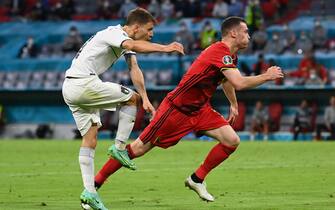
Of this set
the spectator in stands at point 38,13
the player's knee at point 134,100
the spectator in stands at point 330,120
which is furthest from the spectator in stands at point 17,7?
the player's knee at point 134,100

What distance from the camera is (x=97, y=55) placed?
1137 cm

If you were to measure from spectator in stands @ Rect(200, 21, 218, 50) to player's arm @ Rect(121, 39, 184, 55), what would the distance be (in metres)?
23.7

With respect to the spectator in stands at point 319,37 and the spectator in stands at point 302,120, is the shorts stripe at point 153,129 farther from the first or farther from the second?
the spectator in stands at point 319,37

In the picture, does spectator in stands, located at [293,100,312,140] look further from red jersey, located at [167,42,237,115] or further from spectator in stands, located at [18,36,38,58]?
red jersey, located at [167,42,237,115]

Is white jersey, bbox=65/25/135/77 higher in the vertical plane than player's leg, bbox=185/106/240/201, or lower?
higher

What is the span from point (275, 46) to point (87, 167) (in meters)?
24.0

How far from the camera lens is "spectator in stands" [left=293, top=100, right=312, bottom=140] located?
32156mm

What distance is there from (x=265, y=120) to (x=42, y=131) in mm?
9504

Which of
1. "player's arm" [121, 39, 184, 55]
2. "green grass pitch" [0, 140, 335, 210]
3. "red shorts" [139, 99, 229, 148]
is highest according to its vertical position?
"player's arm" [121, 39, 184, 55]

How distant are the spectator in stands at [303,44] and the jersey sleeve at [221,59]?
2165 cm

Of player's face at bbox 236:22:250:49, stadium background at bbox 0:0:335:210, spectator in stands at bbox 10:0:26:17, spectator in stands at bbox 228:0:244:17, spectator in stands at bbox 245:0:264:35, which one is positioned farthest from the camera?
spectator in stands at bbox 10:0:26:17

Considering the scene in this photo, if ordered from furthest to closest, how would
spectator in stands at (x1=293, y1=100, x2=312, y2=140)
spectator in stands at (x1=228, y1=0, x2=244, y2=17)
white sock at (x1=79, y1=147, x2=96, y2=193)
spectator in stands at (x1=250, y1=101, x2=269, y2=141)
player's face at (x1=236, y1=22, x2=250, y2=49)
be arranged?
spectator in stands at (x1=228, y1=0, x2=244, y2=17) → spectator in stands at (x1=250, y1=101, x2=269, y2=141) → spectator in stands at (x1=293, y1=100, x2=312, y2=140) → player's face at (x1=236, y1=22, x2=250, y2=49) → white sock at (x1=79, y1=147, x2=96, y2=193)

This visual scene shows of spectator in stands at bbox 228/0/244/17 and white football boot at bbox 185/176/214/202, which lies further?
spectator in stands at bbox 228/0/244/17

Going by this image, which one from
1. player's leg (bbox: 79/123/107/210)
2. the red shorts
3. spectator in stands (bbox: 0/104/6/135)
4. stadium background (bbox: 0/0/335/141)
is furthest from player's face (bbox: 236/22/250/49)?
spectator in stands (bbox: 0/104/6/135)
